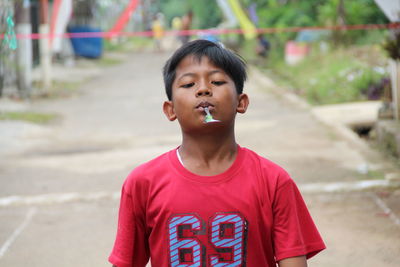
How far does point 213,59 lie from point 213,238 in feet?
1.95

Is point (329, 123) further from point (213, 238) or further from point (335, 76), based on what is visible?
point (213, 238)

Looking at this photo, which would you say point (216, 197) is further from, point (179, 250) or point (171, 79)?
point (171, 79)

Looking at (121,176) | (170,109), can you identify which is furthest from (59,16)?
(170,109)

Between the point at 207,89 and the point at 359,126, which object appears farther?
the point at 359,126

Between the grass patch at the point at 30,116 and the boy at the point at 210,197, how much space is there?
820cm

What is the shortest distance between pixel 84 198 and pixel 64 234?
0.85 metres

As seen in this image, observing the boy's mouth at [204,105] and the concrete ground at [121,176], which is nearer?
the boy's mouth at [204,105]

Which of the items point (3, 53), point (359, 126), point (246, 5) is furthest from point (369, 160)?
point (246, 5)

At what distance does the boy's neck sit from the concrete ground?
1894mm

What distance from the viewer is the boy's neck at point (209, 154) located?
2314mm

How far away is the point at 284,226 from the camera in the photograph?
2273 millimetres

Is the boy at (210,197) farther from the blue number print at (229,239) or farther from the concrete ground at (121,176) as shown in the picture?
the concrete ground at (121,176)

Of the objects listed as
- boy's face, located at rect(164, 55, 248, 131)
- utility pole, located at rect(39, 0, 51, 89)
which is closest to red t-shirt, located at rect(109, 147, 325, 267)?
boy's face, located at rect(164, 55, 248, 131)

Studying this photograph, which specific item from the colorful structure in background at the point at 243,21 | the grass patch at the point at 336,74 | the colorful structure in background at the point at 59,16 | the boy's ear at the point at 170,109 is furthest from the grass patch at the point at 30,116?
the boy's ear at the point at 170,109
